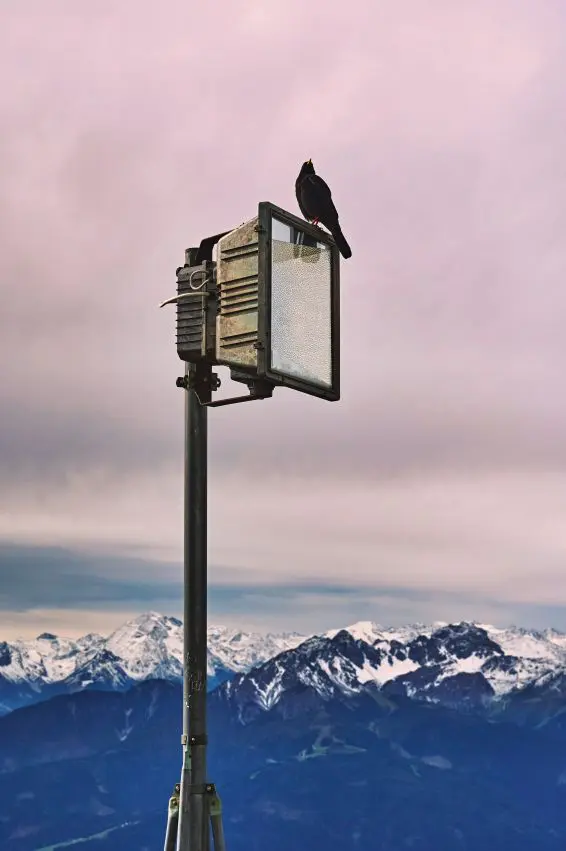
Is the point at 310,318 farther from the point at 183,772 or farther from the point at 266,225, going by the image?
the point at 183,772

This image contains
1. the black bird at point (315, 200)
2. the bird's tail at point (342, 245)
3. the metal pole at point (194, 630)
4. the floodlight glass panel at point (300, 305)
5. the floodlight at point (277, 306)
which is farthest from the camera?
the black bird at point (315, 200)

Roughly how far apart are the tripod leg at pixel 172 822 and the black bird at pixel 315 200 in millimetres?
3928

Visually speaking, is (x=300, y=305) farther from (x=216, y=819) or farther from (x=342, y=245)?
(x=216, y=819)

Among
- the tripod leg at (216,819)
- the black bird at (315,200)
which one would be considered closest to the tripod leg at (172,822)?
the tripod leg at (216,819)

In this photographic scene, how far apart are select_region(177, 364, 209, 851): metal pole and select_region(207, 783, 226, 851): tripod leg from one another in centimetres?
4

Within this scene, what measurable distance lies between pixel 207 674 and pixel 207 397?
173 centimetres

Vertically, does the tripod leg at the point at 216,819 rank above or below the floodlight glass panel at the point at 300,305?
below

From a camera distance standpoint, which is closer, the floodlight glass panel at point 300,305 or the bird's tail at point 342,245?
the floodlight glass panel at point 300,305

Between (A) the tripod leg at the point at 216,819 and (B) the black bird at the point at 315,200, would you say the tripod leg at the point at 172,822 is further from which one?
(B) the black bird at the point at 315,200

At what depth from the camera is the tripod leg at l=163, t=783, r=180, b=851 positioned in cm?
789

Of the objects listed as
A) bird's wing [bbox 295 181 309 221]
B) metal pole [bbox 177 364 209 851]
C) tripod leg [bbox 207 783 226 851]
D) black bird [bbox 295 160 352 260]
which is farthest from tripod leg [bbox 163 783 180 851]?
bird's wing [bbox 295 181 309 221]

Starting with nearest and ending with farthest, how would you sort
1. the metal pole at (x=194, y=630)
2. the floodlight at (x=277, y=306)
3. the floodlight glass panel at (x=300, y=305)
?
1. the floodlight at (x=277, y=306)
2. the floodlight glass panel at (x=300, y=305)
3. the metal pole at (x=194, y=630)

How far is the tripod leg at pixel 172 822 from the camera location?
7895 mm

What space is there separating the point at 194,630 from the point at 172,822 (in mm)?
1152
